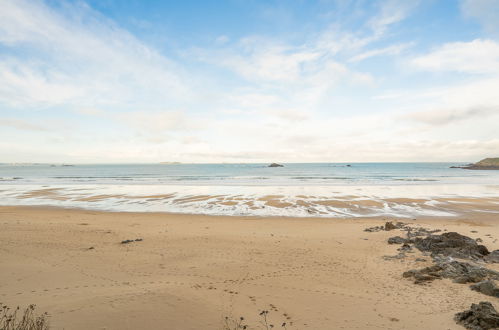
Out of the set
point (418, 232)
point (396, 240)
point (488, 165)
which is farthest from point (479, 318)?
point (488, 165)

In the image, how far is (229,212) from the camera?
19172 millimetres

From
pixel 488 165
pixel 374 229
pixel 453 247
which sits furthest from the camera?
pixel 488 165

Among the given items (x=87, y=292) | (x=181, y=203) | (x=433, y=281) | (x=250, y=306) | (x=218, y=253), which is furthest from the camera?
(x=181, y=203)

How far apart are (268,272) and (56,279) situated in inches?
237

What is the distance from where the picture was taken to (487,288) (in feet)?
20.8

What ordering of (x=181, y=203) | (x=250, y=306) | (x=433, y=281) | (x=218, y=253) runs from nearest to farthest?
1. (x=250, y=306)
2. (x=433, y=281)
3. (x=218, y=253)
4. (x=181, y=203)

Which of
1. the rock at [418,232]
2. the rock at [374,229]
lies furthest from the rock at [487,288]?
the rock at [374,229]

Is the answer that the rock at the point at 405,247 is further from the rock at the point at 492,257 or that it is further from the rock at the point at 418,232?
the rock at the point at 492,257

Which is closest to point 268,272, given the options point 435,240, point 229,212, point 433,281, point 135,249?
point 433,281

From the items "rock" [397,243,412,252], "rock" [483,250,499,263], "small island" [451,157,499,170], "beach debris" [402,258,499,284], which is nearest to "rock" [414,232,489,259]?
"rock" [483,250,499,263]

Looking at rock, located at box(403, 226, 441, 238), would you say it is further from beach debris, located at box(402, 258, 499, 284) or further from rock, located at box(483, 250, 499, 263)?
beach debris, located at box(402, 258, 499, 284)

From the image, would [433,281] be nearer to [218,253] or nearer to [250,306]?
[250,306]

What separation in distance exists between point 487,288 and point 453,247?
11.8 ft

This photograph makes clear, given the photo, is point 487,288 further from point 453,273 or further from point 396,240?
point 396,240
